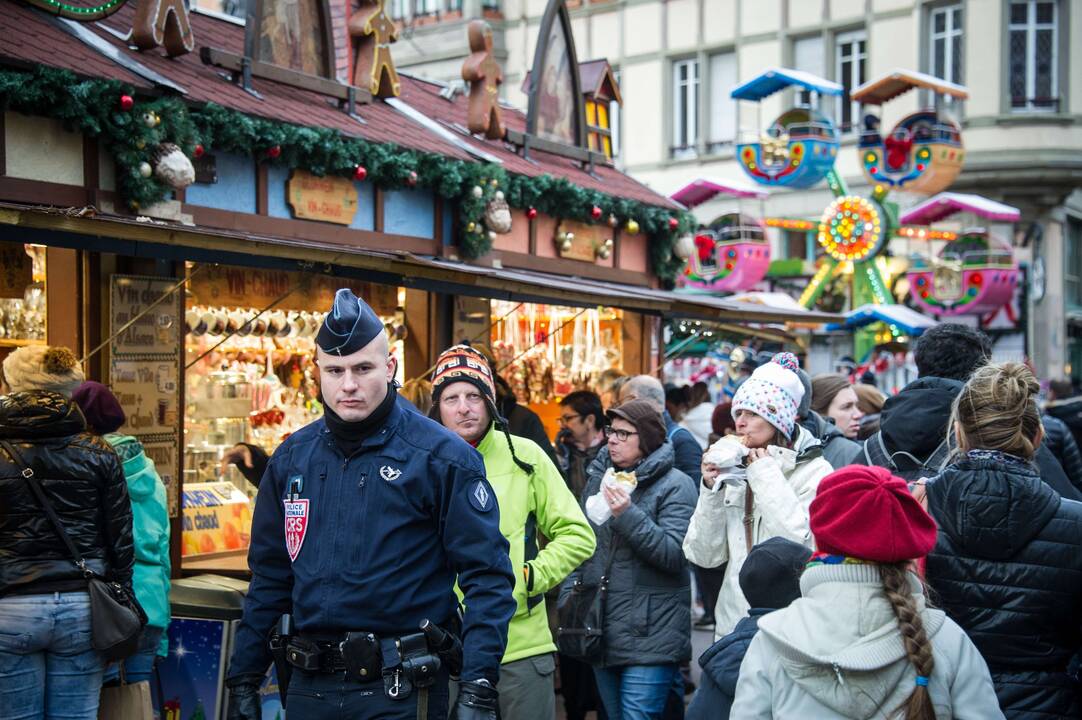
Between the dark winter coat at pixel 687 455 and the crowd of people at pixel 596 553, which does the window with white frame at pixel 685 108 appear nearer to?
the dark winter coat at pixel 687 455

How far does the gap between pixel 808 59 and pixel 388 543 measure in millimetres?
25164

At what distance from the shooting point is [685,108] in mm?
29109

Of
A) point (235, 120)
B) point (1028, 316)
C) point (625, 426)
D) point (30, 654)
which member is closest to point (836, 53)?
point (1028, 316)

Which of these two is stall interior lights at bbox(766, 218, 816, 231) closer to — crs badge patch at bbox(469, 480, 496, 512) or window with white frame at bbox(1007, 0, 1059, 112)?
window with white frame at bbox(1007, 0, 1059, 112)

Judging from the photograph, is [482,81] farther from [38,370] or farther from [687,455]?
[38,370]

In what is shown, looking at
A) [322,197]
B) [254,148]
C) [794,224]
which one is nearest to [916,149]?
[794,224]

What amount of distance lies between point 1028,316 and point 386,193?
691 inches

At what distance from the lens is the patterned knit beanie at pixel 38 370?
214 inches

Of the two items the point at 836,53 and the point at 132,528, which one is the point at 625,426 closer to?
the point at 132,528

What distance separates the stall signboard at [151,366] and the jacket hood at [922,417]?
4708mm

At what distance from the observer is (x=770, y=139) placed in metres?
20.8

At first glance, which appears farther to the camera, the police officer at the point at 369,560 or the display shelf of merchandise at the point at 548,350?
the display shelf of merchandise at the point at 548,350

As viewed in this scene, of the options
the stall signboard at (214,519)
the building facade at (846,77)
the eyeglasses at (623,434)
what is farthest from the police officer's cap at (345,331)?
the building facade at (846,77)

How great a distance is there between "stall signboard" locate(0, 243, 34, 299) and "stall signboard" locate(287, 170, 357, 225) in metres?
1.98
